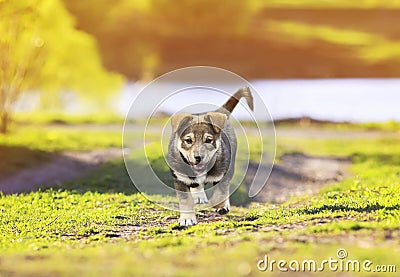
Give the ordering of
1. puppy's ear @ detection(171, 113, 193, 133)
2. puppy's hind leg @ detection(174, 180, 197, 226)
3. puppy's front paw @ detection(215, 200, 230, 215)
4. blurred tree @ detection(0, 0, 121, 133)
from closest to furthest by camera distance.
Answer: puppy's ear @ detection(171, 113, 193, 133)
puppy's hind leg @ detection(174, 180, 197, 226)
puppy's front paw @ detection(215, 200, 230, 215)
blurred tree @ detection(0, 0, 121, 133)

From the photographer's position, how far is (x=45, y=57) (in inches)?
848

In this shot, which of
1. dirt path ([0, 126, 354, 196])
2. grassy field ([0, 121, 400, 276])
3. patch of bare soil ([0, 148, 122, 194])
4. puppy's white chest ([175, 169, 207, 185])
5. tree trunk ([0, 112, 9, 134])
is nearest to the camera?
grassy field ([0, 121, 400, 276])

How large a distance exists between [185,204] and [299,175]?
25.8 ft

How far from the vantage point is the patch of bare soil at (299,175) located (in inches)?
569

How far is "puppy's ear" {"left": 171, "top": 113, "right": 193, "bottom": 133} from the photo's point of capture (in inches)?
357

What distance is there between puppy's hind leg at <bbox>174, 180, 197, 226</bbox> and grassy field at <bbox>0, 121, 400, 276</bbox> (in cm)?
22

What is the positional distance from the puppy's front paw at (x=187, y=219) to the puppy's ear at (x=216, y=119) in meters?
1.42

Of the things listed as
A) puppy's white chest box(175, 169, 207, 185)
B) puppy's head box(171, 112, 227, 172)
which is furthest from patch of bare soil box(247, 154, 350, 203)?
puppy's head box(171, 112, 227, 172)

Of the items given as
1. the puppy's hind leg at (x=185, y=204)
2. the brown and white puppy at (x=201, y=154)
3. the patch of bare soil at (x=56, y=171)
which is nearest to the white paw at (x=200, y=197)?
the brown and white puppy at (x=201, y=154)

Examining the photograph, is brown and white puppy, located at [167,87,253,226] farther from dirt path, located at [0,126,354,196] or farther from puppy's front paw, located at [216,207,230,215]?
dirt path, located at [0,126,354,196]

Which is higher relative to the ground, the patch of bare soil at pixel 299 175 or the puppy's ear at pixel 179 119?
the puppy's ear at pixel 179 119

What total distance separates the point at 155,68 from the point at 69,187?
1842 cm

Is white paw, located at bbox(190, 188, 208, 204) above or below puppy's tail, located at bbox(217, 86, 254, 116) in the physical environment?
below

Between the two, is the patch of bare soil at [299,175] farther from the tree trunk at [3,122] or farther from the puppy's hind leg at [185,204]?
the tree trunk at [3,122]
